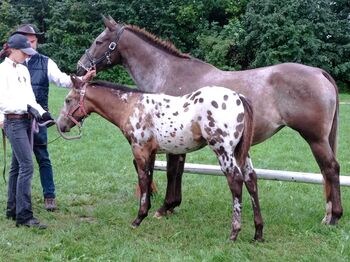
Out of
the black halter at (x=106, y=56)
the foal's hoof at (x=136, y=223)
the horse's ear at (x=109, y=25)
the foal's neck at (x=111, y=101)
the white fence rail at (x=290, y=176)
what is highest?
the horse's ear at (x=109, y=25)

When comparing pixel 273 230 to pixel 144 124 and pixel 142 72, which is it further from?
pixel 142 72

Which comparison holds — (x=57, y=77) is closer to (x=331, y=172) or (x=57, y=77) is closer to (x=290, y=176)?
(x=290, y=176)

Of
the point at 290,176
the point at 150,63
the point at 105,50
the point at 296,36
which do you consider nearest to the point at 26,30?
the point at 105,50

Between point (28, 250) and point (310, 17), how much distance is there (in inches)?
856

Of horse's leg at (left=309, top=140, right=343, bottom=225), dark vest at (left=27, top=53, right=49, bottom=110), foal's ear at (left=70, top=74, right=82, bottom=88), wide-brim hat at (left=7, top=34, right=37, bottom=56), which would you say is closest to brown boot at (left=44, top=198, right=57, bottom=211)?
dark vest at (left=27, top=53, right=49, bottom=110)

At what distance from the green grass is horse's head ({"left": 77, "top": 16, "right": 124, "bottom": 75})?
1.82 metres

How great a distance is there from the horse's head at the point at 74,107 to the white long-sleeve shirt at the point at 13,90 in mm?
324

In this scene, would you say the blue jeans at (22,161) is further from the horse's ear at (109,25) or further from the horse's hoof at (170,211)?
the horse's ear at (109,25)

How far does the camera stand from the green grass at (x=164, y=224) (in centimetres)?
468

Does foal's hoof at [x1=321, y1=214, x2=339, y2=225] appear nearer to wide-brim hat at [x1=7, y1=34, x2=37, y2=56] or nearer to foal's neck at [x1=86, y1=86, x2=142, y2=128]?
foal's neck at [x1=86, y1=86, x2=142, y2=128]

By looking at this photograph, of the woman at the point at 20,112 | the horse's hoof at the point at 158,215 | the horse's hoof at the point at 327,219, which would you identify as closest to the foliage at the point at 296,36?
the horse's hoof at the point at 327,219

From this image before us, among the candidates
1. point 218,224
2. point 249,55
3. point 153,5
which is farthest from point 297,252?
point 153,5

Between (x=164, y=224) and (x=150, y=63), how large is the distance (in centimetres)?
200

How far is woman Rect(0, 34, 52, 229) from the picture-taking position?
5137 millimetres
